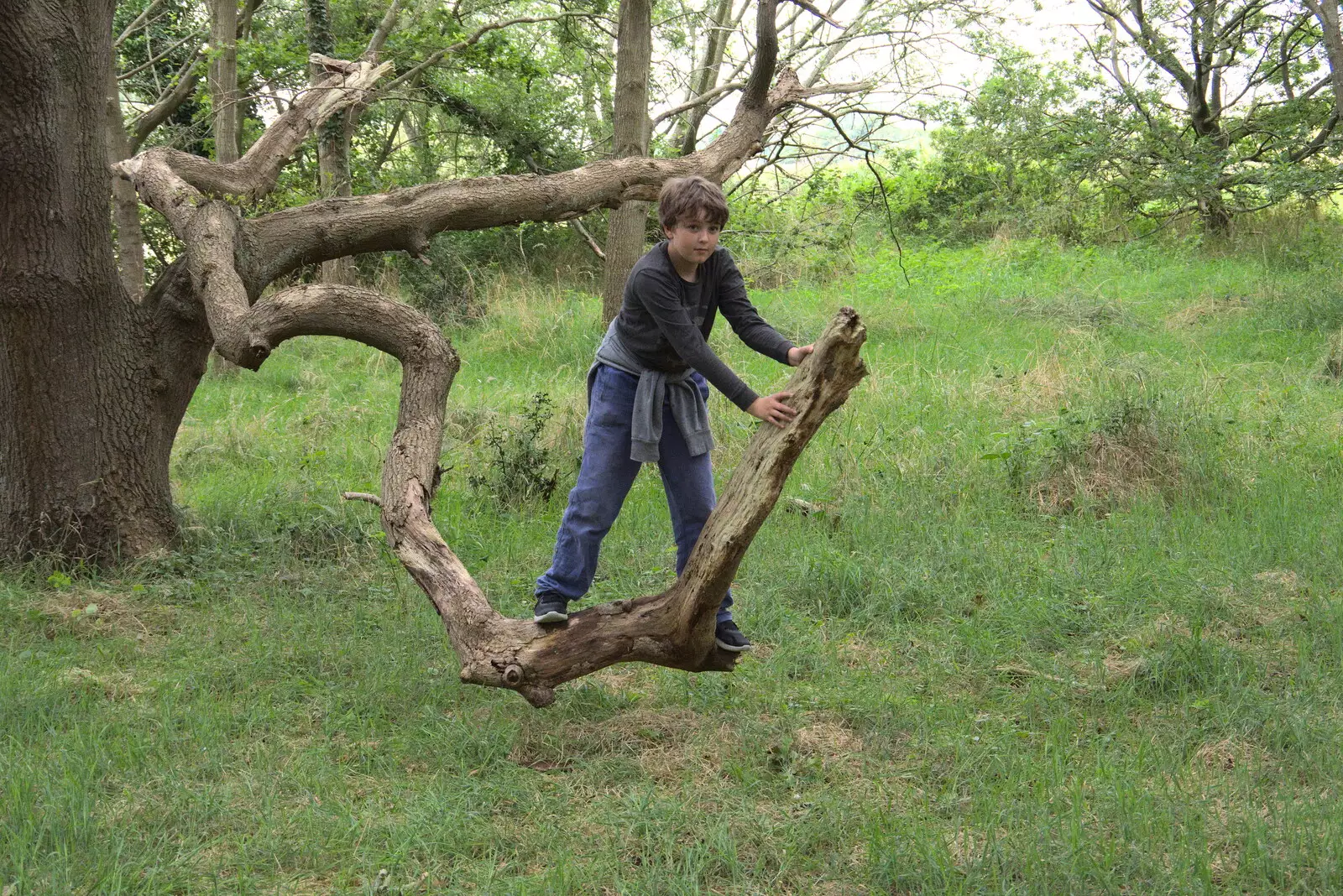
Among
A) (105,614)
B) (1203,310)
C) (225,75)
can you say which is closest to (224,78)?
(225,75)

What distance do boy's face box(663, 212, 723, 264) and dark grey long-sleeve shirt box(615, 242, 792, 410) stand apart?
0.10 metres

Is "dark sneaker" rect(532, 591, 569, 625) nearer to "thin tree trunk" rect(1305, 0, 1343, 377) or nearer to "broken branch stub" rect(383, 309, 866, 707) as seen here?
"broken branch stub" rect(383, 309, 866, 707)

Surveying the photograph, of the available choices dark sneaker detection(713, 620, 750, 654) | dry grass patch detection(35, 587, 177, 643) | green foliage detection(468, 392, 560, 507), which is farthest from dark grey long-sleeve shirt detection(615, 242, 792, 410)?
green foliage detection(468, 392, 560, 507)

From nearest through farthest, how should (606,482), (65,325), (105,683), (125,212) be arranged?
(606,482), (105,683), (65,325), (125,212)

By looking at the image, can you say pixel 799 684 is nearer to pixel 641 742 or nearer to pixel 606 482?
pixel 641 742

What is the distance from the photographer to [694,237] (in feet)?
12.4

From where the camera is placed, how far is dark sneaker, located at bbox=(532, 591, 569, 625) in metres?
3.97

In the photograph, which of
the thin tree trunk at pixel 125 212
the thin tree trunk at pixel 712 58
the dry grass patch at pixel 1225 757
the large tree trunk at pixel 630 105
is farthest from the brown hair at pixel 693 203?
the thin tree trunk at pixel 712 58

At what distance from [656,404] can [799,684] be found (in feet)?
4.34

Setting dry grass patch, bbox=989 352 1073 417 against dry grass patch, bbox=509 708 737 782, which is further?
dry grass patch, bbox=989 352 1073 417

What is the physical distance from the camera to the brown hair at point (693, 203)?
12.2ft

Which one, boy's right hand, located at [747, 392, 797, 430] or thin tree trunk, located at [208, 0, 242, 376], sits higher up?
thin tree trunk, located at [208, 0, 242, 376]

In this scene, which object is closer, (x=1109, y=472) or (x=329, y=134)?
(x=1109, y=472)

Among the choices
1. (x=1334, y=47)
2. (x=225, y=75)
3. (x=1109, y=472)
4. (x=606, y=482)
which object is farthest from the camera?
(x=225, y=75)
